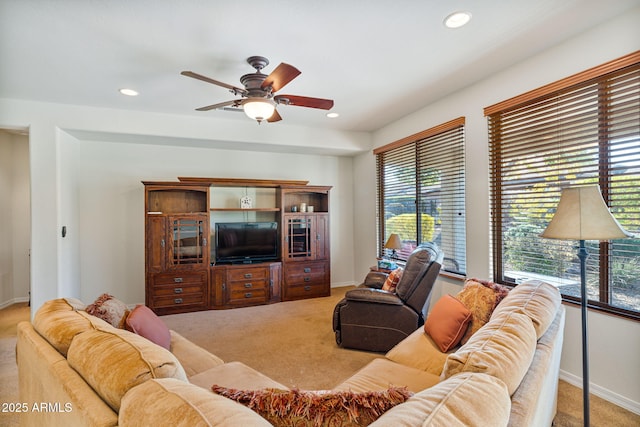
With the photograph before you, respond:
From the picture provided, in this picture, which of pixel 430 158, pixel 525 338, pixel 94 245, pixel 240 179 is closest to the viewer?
pixel 525 338

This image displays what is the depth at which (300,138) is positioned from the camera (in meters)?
4.73

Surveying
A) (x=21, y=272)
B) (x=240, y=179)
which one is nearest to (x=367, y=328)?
(x=240, y=179)

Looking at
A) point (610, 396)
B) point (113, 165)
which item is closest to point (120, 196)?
point (113, 165)

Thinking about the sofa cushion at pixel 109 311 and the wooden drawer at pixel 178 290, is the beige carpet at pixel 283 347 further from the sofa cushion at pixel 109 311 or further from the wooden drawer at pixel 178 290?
the sofa cushion at pixel 109 311

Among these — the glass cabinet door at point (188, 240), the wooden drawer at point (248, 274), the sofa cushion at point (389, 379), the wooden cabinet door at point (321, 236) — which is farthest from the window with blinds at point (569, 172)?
the glass cabinet door at point (188, 240)

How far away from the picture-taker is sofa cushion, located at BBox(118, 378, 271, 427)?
68 cm

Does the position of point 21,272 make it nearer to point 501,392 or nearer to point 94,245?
point 94,245

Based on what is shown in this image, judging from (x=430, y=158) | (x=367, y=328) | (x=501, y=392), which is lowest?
(x=367, y=328)

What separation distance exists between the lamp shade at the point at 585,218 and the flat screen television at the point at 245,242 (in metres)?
3.79

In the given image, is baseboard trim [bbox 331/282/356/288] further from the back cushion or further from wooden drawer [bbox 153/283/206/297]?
the back cushion

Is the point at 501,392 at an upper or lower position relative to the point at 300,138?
lower

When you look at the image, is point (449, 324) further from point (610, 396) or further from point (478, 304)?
point (610, 396)

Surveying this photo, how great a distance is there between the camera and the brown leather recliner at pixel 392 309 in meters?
2.79

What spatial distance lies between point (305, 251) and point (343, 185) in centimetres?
156
